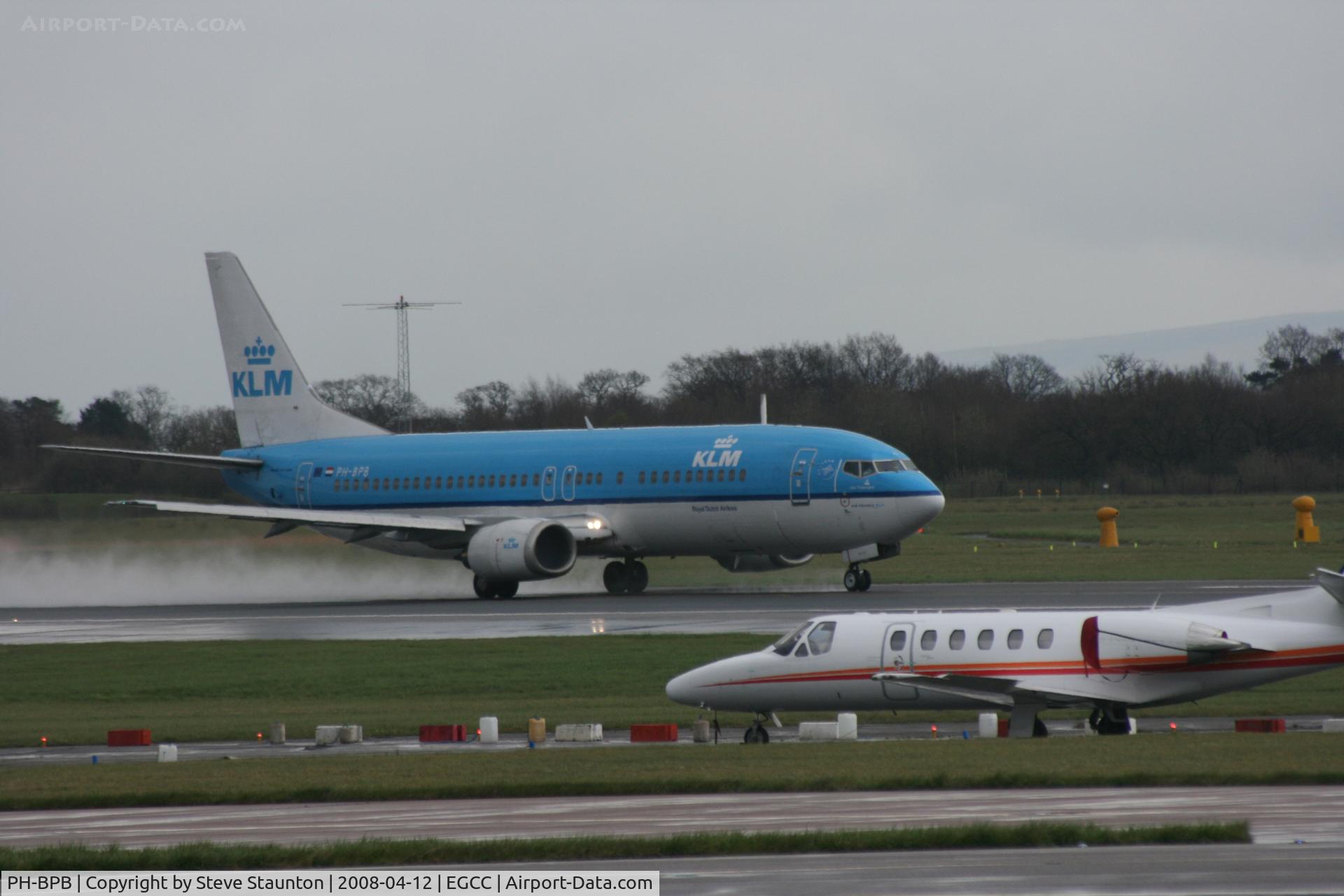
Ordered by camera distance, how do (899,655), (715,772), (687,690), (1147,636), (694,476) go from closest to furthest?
1. (715,772)
2. (1147,636)
3. (899,655)
4. (687,690)
5. (694,476)

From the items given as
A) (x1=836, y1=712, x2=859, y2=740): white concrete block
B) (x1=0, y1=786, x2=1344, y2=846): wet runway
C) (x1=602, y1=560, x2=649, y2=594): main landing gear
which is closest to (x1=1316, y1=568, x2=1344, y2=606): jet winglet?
(x1=0, y1=786, x2=1344, y2=846): wet runway

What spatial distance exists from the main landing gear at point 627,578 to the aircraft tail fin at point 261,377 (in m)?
11.1

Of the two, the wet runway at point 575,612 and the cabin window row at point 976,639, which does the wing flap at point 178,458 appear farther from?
the cabin window row at point 976,639

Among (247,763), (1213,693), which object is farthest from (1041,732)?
(247,763)

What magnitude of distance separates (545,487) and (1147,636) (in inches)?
1208

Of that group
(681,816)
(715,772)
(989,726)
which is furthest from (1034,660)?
(681,816)

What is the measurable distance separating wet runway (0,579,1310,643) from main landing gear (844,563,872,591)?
41 centimetres

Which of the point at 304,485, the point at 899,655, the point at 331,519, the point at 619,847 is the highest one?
the point at 304,485

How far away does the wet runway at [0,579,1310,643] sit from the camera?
37844mm

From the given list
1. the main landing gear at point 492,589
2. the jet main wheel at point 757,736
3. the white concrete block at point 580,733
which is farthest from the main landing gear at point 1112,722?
the main landing gear at point 492,589

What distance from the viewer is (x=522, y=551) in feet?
156

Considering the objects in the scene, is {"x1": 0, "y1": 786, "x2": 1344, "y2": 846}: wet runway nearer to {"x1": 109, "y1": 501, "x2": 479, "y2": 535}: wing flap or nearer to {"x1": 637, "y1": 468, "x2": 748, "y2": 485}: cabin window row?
{"x1": 637, "y1": 468, "x2": 748, "y2": 485}: cabin window row

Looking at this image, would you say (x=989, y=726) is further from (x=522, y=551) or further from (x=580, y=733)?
(x=522, y=551)

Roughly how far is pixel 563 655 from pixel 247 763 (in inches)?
484
